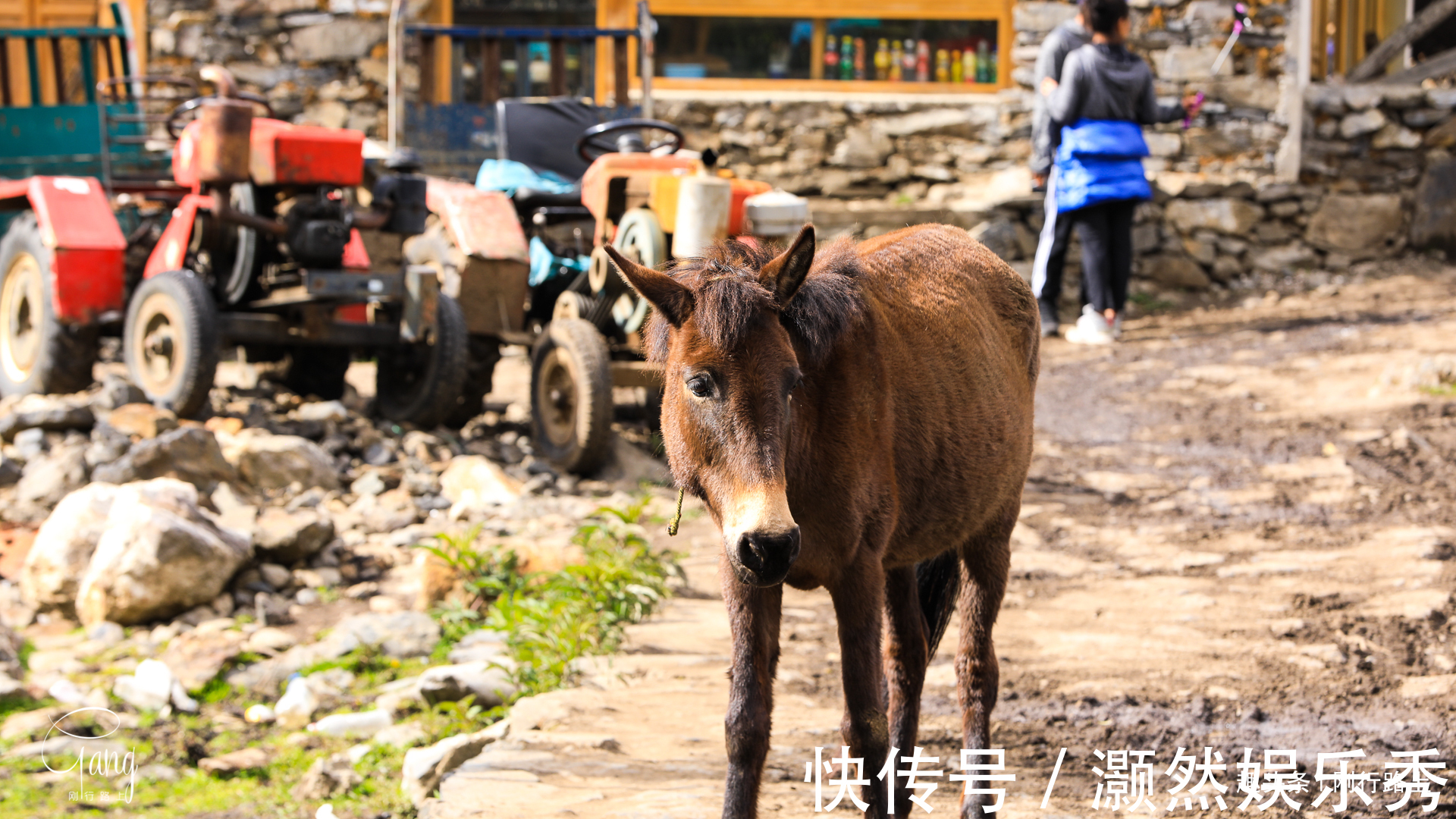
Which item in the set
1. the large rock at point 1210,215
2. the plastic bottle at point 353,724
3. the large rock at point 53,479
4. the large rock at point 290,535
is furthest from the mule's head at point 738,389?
the large rock at point 1210,215

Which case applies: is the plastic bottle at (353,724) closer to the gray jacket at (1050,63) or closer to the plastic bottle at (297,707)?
the plastic bottle at (297,707)

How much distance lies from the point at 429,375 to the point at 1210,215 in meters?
7.28

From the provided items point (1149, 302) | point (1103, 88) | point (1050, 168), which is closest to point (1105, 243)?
point (1050, 168)

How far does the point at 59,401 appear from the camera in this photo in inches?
275

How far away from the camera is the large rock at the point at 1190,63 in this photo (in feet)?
38.4

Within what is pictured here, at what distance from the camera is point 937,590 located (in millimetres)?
3961

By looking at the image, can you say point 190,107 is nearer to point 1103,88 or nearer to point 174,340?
point 174,340

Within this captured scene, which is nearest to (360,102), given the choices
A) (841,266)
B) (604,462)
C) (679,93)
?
(679,93)

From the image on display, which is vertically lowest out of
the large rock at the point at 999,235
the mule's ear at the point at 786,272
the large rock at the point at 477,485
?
the large rock at the point at 477,485

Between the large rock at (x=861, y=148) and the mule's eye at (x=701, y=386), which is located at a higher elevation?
the large rock at (x=861, y=148)

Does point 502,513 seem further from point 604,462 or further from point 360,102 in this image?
point 360,102

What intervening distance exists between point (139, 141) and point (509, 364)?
305 cm

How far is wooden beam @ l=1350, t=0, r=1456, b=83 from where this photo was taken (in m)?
11.7

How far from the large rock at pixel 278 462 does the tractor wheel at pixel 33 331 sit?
111cm
